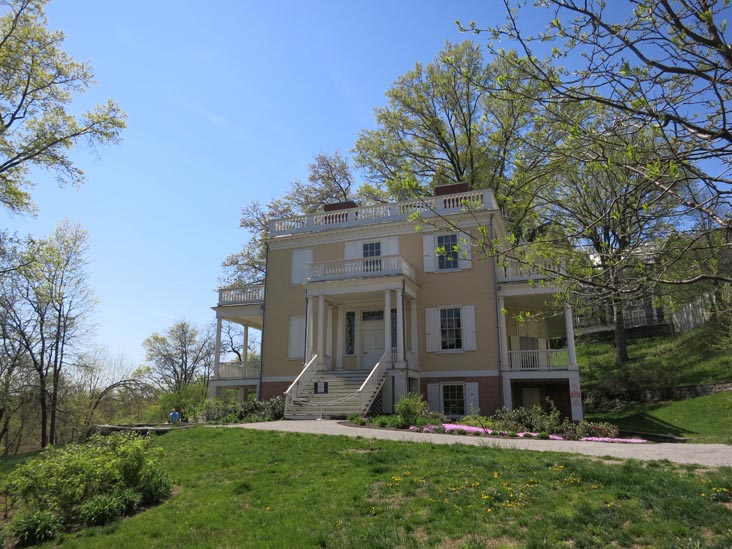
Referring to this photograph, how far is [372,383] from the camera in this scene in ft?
57.8

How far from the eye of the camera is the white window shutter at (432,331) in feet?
65.5

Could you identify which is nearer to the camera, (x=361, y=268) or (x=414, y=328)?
(x=414, y=328)

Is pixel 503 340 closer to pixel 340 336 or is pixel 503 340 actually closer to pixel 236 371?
pixel 340 336

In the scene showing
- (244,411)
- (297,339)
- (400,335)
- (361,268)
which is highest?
(361,268)

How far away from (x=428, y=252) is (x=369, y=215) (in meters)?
3.61

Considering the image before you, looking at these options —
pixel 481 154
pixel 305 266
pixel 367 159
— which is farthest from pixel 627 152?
pixel 367 159

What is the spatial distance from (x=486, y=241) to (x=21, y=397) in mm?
32718

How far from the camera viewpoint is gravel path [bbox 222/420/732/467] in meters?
8.71

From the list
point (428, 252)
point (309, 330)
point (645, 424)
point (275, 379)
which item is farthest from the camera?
point (275, 379)

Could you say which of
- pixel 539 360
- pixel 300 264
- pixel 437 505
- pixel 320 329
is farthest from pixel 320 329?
pixel 437 505

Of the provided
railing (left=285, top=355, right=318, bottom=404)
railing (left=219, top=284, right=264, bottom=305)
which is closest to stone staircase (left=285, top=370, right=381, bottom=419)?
railing (left=285, top=355, right=318, bottom=404)

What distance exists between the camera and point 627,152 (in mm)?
4551

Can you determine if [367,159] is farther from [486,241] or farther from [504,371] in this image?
[486,241]

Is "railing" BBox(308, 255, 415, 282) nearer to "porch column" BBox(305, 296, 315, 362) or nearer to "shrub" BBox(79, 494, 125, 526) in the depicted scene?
"porch column" BBox(305, 296, 315, 362)
